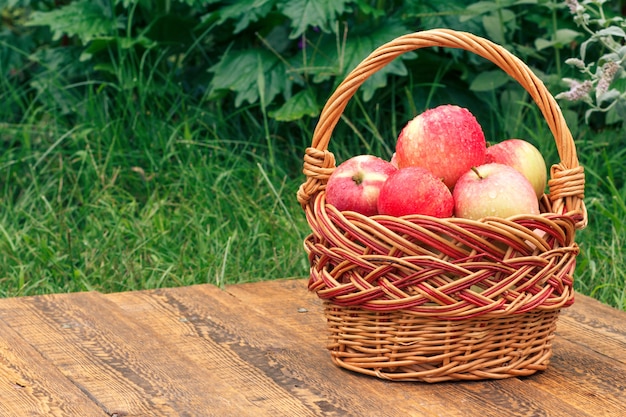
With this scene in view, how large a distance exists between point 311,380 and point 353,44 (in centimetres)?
181

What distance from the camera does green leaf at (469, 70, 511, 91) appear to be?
3343 mm

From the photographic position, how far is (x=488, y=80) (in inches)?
132

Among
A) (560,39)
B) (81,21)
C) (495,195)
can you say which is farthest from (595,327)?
(81,21)

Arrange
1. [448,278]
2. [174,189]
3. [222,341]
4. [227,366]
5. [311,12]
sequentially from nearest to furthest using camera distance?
1. [448,278]
2. [227,366]
3. [222,341]
4. [311,12]
5. [174,189]

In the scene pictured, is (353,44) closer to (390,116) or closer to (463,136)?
(390,116)

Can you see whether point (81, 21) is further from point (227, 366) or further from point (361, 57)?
point (227, 366)

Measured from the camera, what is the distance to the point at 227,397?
168cm

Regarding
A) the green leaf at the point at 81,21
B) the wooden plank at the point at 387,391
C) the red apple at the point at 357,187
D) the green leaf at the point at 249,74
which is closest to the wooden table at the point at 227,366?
the wooden plank at the point at 387,391

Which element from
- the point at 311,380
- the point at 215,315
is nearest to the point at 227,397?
the point at 311,380

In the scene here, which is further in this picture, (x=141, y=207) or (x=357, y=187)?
(x=141, y=207)

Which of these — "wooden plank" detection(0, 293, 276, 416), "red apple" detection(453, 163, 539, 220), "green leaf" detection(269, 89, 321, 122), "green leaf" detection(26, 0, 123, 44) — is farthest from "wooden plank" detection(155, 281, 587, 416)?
"green leaf" detection(26, 0, 123, 44)

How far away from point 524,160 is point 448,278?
0.31 m

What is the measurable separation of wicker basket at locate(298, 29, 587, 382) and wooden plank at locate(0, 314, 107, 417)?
47 centimetres

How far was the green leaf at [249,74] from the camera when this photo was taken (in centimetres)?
338
